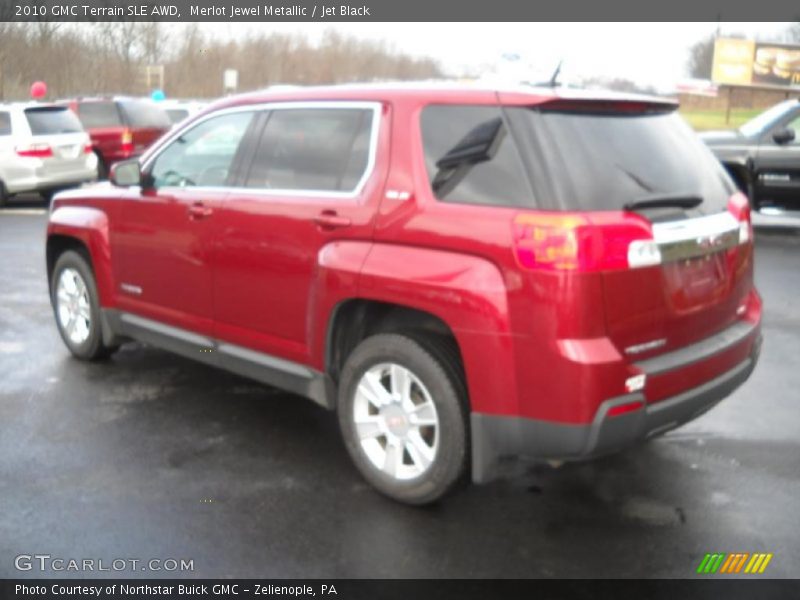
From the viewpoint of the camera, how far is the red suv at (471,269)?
3.38 meters

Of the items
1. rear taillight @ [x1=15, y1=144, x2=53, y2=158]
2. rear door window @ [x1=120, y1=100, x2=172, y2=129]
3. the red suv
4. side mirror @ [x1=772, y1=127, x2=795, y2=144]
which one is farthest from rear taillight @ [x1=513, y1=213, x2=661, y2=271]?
rear door window @ [x1=120, y1=100, x2=172, y2=129]

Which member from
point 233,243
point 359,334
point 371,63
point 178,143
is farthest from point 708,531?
point 371,63

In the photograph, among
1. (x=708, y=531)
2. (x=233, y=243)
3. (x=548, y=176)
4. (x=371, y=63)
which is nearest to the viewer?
(x=548, y=176)

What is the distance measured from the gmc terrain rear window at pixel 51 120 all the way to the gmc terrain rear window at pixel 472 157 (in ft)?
42.3

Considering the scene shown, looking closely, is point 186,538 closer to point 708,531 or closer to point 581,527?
point 581,527

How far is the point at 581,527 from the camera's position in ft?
12.3

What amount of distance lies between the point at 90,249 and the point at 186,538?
9.14 feet

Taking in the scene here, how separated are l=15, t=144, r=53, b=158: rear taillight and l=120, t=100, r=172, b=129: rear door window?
3634 mm

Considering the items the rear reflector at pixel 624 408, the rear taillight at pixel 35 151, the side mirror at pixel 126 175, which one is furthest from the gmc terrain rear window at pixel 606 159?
the rear taillight at pixel 35 151

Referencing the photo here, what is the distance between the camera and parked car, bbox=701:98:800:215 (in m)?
11.9

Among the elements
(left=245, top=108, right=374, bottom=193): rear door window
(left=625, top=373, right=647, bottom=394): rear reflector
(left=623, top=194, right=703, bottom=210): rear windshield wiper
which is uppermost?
(left=245, top=108, right=374, bottom=193): rear door window

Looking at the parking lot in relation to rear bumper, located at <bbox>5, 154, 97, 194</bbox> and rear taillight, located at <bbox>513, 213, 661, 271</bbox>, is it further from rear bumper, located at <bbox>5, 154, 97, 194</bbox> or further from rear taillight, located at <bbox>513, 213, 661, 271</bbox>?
rear bumper, located at <bbox>5, 154, 97, 194</bbox>

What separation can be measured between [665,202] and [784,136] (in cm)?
939

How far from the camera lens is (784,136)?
11828 millimetres
